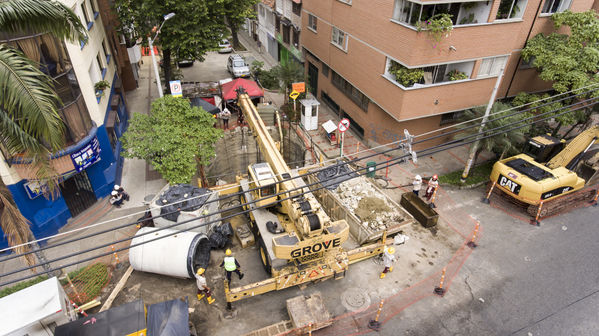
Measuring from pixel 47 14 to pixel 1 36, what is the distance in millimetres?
6060

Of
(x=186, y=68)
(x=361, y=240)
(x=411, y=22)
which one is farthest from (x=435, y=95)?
(x=186, y=68)

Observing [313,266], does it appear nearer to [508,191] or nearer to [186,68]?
[508,191]

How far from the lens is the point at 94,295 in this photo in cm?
1421

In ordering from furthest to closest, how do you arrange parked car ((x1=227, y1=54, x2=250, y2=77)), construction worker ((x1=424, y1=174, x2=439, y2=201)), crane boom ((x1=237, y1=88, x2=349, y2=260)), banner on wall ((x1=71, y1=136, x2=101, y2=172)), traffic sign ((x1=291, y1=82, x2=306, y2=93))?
parked car ((x1=227, y1=54, x2=250, y2=77)) < traffic sign ((x1=291, y1=82, x2=306, y2=93)) < construction worker ((x1=424, y1=174, x2=439, y2=201)) < banner on wall ((x1=71, y1=136, x2=101, y2=172)) < crane boom ((x1=237, y1=88, x2=349, y2=260))

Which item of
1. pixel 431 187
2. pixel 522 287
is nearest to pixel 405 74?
pixel 431 187

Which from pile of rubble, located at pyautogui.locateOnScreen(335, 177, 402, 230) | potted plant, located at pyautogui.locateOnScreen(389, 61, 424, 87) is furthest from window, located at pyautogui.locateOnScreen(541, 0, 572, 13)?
pile of rubble, located at pyautogui.locateOnScreen(335, 177, 402, 230)

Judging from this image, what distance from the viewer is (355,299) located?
14461 millimetres

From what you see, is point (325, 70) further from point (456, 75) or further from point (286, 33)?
point (456, 75)

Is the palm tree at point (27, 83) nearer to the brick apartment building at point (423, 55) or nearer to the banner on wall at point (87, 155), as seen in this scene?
the banner on wall at point (87, 155)

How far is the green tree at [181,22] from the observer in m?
21.9

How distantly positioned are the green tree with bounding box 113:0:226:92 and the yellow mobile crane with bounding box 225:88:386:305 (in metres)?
11.9

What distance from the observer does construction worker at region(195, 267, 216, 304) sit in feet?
43.8

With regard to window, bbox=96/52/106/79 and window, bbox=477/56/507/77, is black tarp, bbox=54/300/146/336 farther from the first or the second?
window, bbox=477/56/507/77

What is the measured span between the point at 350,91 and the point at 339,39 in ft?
12.8
